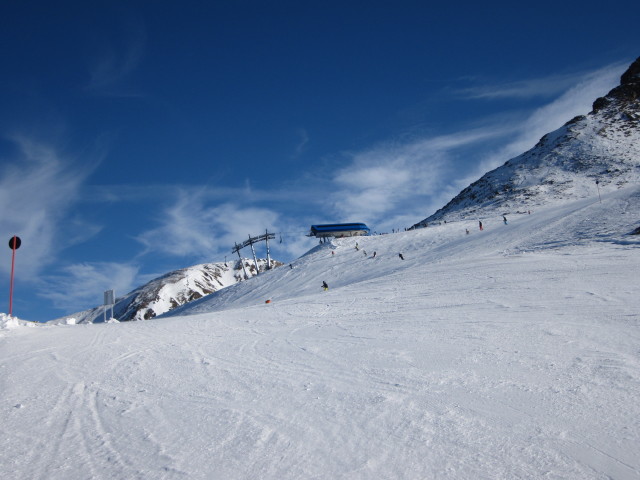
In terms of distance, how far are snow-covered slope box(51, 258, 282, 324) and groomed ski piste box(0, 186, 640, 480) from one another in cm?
12060

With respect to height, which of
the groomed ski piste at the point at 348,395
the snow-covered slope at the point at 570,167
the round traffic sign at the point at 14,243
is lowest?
the groomed ski piste at the point at 348,395

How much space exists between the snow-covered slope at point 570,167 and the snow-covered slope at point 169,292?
71.7 meters

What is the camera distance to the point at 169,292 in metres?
146

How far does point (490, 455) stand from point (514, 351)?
3.81 meters

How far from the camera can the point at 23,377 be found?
7633 millimetres

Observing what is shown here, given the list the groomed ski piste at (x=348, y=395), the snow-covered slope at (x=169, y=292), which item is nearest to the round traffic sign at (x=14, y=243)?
the groomed ski piste at (x=348, y=395)

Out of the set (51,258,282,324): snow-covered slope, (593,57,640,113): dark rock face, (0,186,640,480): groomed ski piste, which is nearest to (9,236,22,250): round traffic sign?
(0,186,640,480): groomed ski piste

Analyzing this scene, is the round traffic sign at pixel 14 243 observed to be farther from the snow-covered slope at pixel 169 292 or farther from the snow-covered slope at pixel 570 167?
the snow-covered slope at pixel 169 292

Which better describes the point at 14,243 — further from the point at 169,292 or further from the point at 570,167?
the point at 169,292

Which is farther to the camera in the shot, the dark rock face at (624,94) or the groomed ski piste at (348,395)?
the dark rock face at (624,94)

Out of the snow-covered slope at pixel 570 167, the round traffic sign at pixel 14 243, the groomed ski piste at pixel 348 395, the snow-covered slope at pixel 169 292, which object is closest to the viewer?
the groomed ski piste at pixel 348 395

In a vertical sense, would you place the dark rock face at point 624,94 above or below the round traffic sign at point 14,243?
above

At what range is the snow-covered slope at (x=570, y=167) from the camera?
2840 inches

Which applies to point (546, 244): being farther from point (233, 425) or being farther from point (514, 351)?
point (233, 425)
